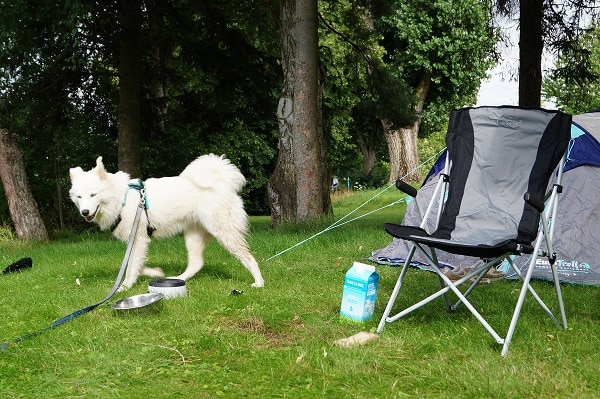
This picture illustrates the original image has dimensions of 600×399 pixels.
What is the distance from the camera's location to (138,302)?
414cm

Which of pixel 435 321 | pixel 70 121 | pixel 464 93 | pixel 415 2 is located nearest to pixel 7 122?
pixel 70 121

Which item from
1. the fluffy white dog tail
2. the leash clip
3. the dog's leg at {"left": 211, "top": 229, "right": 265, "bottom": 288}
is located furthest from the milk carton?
the leash clip

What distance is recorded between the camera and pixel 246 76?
1125 centimetres

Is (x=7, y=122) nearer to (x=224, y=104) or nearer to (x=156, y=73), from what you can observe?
(x=156, y=73)

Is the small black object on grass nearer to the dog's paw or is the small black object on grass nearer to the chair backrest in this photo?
the dog's paw

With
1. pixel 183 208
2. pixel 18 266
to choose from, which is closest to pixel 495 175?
pixel 183 208

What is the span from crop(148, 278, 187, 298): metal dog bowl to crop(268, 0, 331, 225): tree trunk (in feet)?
12.1

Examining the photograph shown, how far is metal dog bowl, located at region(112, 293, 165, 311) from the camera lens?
4.09 meters

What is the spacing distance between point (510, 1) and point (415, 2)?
34.5 feet

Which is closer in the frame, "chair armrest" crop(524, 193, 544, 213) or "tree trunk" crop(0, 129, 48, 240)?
"chair armrest" crop(524, 193, 544, 213)

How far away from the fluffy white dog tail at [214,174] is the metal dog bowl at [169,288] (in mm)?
879

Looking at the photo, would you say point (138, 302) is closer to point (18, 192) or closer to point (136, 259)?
point (136, 259)

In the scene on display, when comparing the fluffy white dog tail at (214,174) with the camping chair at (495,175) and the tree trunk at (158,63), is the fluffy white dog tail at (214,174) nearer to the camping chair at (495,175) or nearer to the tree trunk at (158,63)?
the camping chair at (495,175)

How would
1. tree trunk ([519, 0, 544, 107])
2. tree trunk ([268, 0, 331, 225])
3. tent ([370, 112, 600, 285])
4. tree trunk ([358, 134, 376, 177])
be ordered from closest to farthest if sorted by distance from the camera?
1. tent ([370, 112, 600, 285])
2. tree trunk ([268, 0, 331, 225])
3. tree trunk ([519, 0, 544, 107])
4. tree trunk ([358, 134, 376, 177])
